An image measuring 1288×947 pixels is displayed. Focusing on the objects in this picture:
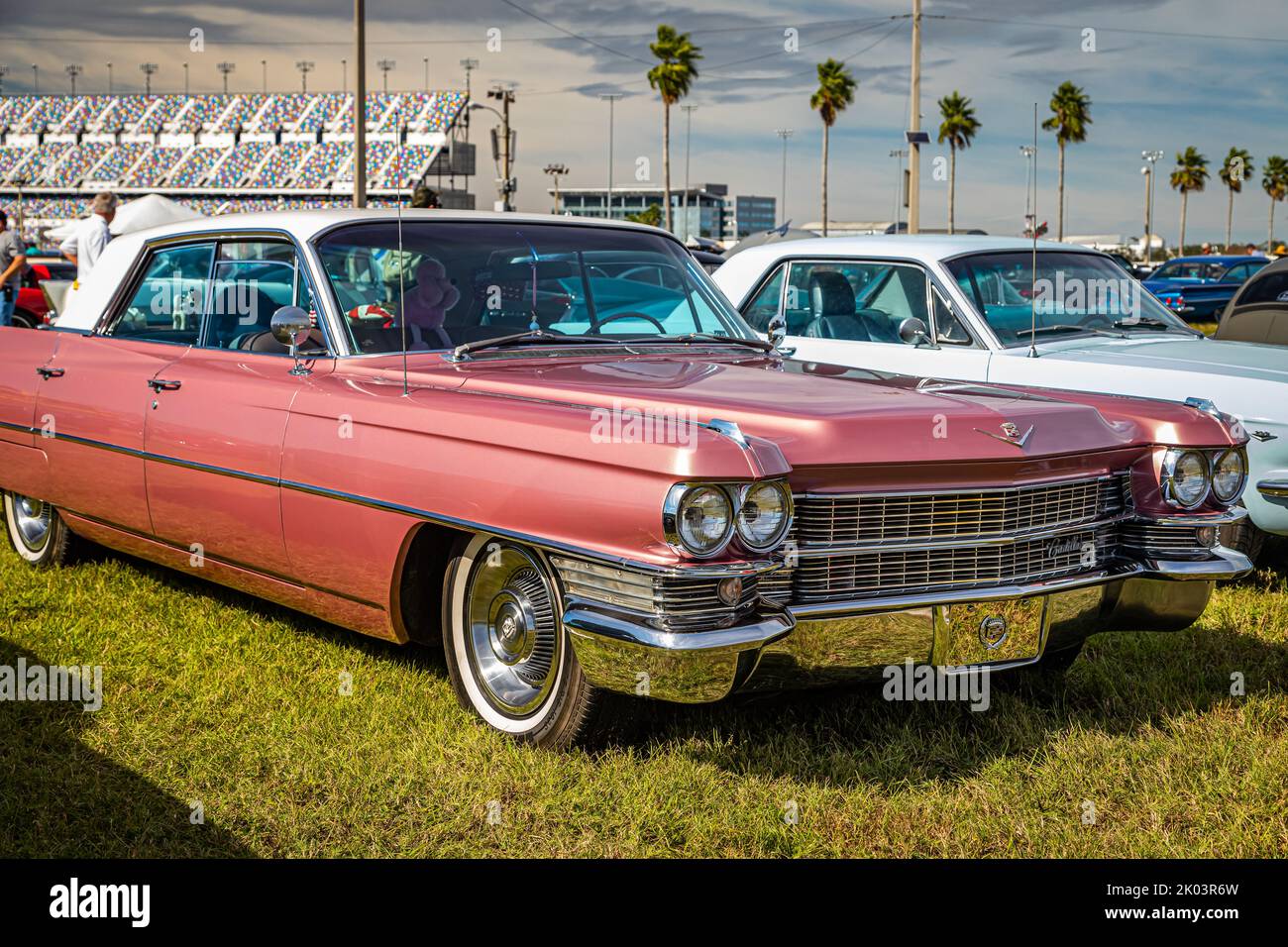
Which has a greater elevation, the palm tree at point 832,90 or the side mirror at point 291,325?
the palm tree at point 832,90

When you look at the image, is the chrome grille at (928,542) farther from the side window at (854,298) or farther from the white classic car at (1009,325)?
the side window at (854,298)

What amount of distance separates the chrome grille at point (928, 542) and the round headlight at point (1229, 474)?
519 mm

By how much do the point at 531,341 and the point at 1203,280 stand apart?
25750mm

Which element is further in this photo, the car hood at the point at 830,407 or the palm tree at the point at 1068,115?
the palm tree at the point at 1068,115

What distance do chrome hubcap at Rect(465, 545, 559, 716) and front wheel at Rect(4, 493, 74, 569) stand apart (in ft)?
9.12

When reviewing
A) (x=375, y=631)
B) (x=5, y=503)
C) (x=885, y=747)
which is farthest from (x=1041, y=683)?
(x=5, y=503)

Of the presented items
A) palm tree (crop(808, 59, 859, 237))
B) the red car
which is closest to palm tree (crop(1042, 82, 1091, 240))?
palm tree (crop(808, 59, 859, 237))

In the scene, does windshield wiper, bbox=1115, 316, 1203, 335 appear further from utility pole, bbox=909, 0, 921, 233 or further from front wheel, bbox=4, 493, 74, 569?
utility pole, bbox=909, 0, 921, 233

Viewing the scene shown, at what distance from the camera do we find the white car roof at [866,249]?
6.71 metres

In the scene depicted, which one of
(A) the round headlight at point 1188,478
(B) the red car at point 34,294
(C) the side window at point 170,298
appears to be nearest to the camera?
(A) the round headlight at point 1188,478

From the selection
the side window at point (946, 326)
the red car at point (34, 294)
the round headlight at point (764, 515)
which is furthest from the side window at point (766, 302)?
the red car at point (34, 294)

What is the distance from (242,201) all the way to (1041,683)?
54.3m
